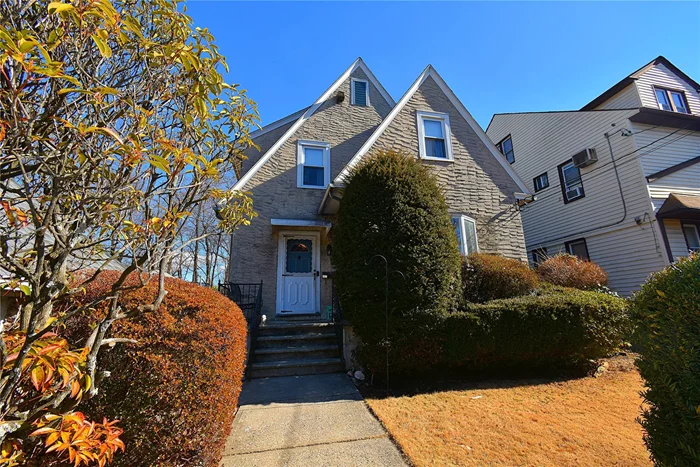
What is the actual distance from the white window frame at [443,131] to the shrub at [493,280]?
3.66 m

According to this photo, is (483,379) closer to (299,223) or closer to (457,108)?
(299,223)

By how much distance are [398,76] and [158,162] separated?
447 inches

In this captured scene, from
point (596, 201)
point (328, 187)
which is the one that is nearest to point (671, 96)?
point (596, 201)

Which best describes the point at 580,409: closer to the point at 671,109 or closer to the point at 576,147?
the point at 576,147

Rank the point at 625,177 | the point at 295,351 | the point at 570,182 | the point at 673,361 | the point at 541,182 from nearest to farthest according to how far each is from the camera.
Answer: the point at 673,361
the point at 295,351
the point at 625,177
the point at 570,182
the point at 541,182

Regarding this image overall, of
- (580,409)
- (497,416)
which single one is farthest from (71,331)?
(580,409)

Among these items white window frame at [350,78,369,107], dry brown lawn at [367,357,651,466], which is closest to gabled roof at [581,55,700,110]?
white window frame at [350,78,369,107]

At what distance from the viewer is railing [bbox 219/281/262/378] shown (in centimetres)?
599

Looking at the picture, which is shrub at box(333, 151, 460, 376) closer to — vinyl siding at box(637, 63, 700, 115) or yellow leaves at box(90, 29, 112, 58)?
yellow leaves at box(90, 29, 112, 58)

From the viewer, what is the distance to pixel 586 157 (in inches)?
476

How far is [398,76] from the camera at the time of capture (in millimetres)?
10961

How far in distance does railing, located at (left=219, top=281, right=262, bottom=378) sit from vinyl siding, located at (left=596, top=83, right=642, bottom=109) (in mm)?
15737

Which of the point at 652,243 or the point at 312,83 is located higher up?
the point at 312,83

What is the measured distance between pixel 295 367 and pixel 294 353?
35 centimetres
